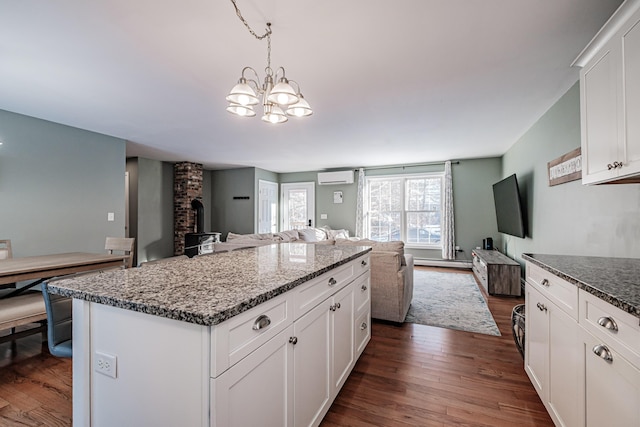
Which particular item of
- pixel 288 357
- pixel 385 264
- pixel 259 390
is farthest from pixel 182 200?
pixel 259 390

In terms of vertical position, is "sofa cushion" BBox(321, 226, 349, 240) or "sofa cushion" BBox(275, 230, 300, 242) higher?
"sofa cushion" BBox(275, 230, 300, 242)

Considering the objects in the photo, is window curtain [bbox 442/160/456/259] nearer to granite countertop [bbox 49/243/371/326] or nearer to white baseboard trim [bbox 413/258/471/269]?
white baseboard trim [bbox 413/258/471/269]

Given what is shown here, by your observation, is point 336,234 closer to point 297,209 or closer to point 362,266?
point 297,209

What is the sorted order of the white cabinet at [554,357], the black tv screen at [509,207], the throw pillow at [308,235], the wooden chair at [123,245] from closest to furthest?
the white cabinet at [554,357] < the wooden chair at [123,245] < the black tv screen at [509,207] < the throw pillow at [308,235]

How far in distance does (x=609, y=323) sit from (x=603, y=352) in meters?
0.13

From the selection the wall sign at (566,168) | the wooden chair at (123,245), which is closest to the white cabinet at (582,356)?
the wall sign at (566,168)

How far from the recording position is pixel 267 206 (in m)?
7.60

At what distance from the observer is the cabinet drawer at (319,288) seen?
1.29 metres

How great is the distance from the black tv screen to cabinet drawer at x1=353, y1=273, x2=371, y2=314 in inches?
113

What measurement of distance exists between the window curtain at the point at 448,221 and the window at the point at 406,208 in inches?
8.0

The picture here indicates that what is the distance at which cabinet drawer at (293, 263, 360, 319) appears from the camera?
51.0 inches

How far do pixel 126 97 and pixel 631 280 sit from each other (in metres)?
→ 4.01

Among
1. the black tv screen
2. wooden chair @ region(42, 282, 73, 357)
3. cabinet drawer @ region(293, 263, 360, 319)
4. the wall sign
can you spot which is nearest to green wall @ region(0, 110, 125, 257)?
wooden chair @ region(42, 282, 73, 357)

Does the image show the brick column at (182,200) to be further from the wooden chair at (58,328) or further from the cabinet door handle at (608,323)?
the cabinet door handle at (608,323)
